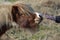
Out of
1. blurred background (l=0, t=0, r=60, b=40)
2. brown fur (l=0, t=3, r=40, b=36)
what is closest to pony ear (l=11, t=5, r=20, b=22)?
brown fur (l=0, t=3, r=40, b=36)

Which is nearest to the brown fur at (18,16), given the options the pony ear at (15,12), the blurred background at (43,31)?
the pony ear at (15,12)

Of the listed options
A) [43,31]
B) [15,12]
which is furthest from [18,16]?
[43,31]

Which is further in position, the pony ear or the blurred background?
the blurred background

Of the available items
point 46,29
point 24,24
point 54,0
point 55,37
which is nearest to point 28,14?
point 24,24

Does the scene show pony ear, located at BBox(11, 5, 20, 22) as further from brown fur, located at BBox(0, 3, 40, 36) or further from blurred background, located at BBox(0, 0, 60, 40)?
blurred background, located at BBox(0, 0, 60, 40)

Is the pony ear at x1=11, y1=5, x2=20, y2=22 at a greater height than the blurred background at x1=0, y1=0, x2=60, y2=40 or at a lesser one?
greater

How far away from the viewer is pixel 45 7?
175 inches

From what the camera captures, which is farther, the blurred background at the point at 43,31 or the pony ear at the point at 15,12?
the blurred background at the point at 43,31

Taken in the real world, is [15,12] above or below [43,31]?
above

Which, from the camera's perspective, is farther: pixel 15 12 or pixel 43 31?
pixel 43 31

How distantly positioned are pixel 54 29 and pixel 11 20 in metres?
1.40

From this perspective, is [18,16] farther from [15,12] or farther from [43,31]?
[43,31]

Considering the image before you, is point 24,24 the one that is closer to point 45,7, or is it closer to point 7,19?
point 7,19

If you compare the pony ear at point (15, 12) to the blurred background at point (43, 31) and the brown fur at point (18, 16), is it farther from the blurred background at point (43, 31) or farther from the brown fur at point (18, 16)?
the blurred background at point (43, 31)
